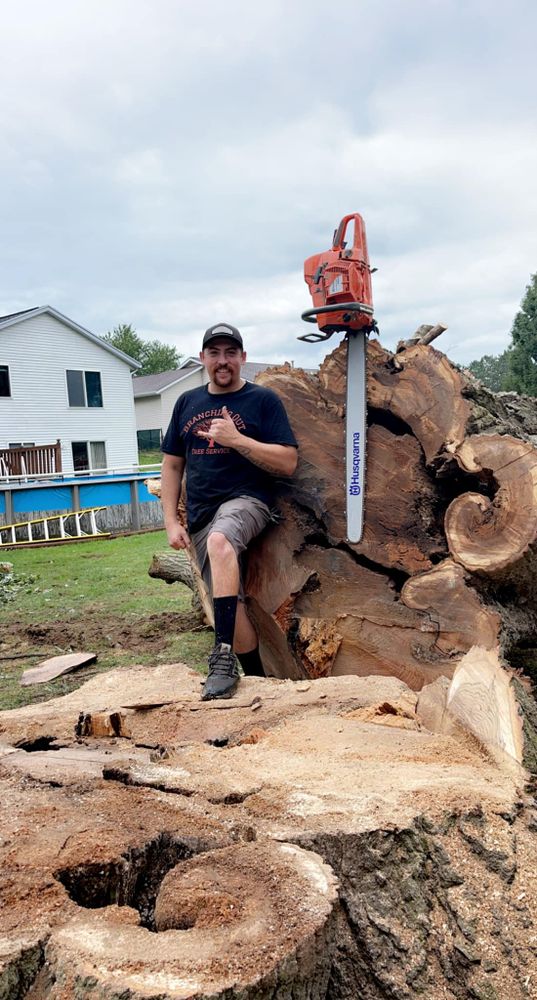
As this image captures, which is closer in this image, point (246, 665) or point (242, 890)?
point (242, 890)

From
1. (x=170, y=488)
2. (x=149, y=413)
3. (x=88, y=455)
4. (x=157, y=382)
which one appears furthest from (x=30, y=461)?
(x=157, y=382)

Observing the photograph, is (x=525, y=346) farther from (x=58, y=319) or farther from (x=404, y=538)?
(x=404, y=538)

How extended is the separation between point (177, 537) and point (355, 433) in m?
1.05

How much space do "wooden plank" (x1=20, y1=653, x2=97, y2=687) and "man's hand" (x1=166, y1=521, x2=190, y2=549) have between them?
1.76 m

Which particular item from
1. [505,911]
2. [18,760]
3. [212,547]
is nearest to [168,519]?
[212,547]

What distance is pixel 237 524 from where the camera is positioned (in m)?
3.42

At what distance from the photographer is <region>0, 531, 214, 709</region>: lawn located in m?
5.33

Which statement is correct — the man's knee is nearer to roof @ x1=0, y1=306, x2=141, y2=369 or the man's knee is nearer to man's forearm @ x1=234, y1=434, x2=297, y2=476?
man's forearm @ x1=234, y1=434, x2=297, y2=476

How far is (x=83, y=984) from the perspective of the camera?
1062mm

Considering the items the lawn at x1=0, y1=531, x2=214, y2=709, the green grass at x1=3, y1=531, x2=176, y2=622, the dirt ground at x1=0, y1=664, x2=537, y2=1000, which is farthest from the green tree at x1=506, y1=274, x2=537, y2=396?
the dirt ground at x1=0, y1=664, x2=537, y2=1000

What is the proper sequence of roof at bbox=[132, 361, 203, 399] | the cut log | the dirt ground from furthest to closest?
roof at bbox=[132, 361, 203, 399] < the cut log < the dirt ground

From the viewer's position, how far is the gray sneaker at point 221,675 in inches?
112

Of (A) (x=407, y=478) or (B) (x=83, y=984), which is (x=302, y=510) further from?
(B) (x=83, y=984)

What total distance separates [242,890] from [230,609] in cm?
203
